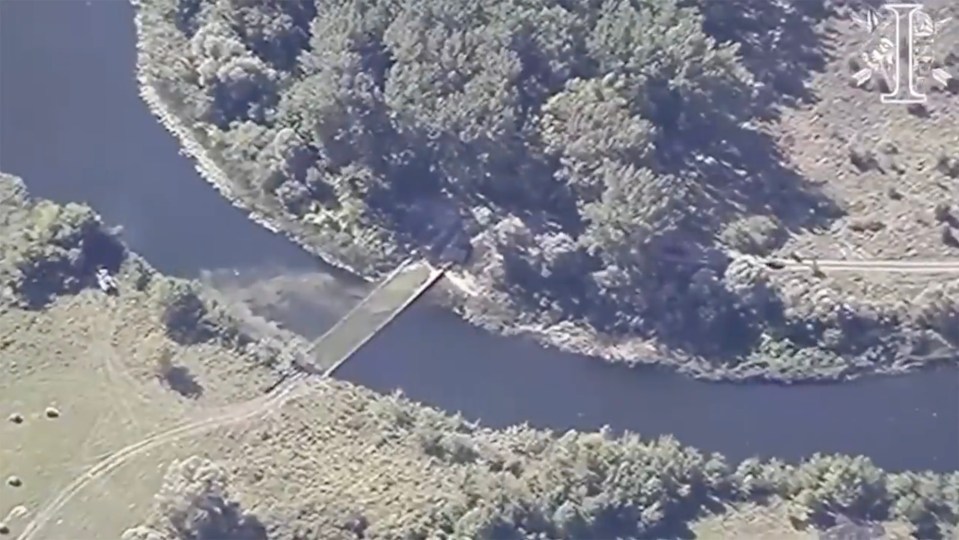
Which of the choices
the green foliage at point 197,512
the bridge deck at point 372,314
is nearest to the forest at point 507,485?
the green foliage at point 197,512

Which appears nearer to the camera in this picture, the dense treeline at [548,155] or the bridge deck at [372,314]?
the bridge deck at [372,314]

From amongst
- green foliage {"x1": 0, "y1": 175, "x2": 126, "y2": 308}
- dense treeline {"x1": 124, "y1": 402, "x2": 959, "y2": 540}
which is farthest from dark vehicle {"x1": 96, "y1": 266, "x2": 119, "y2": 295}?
dense treeline {"x1": 124, "y1": 402, "x2": 959, "y2": 540}

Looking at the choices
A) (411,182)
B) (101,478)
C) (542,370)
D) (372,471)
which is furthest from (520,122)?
(101,478)

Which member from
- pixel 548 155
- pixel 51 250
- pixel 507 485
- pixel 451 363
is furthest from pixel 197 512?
pixel 548 155

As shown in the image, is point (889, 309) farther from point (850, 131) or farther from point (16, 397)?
point (16, 397)

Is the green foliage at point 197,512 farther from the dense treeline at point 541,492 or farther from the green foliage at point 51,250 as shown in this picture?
the green foliage at point 51,250
